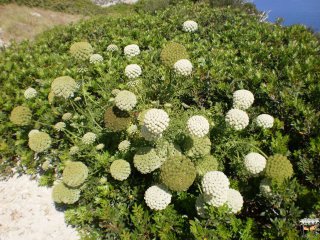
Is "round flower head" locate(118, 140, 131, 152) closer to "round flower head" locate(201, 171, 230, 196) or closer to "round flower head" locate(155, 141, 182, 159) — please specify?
"round flower head" locate(155, 141, 182, 159)

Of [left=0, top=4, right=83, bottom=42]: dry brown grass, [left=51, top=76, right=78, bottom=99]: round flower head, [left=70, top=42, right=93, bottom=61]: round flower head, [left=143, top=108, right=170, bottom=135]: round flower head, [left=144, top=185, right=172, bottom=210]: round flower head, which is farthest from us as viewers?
[left=0, top=4, right=83, bottom=42]: dry brown grass

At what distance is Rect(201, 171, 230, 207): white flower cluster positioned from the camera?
7.54 feet

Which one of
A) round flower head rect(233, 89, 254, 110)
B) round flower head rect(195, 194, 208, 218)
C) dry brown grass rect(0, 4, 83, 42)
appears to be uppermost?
round flower head rect(233, 89, 254, 110)

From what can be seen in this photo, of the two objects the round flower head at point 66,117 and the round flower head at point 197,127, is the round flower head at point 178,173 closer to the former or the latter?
the round flower head at point 197,127

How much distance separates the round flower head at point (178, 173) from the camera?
Result: 2.45m

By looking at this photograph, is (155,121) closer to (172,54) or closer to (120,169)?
(120,169)

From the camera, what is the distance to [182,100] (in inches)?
175

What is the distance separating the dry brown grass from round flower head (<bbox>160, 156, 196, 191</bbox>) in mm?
18558

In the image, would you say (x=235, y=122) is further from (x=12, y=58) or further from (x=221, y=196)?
(x=12, y=58)

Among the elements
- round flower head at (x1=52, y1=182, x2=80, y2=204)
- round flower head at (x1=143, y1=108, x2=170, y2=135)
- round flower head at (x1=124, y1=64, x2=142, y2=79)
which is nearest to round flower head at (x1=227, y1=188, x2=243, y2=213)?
round flower head at (x1=143, y1=108, x2=170, y2=135)

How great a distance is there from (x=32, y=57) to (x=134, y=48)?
12.0 ft

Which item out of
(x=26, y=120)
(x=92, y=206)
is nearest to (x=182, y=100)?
(x=92, y=206)

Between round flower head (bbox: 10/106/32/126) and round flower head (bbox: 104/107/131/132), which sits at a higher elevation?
round flower head (bbox: 104/107/131/132)

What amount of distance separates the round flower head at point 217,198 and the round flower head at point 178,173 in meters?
0.21
